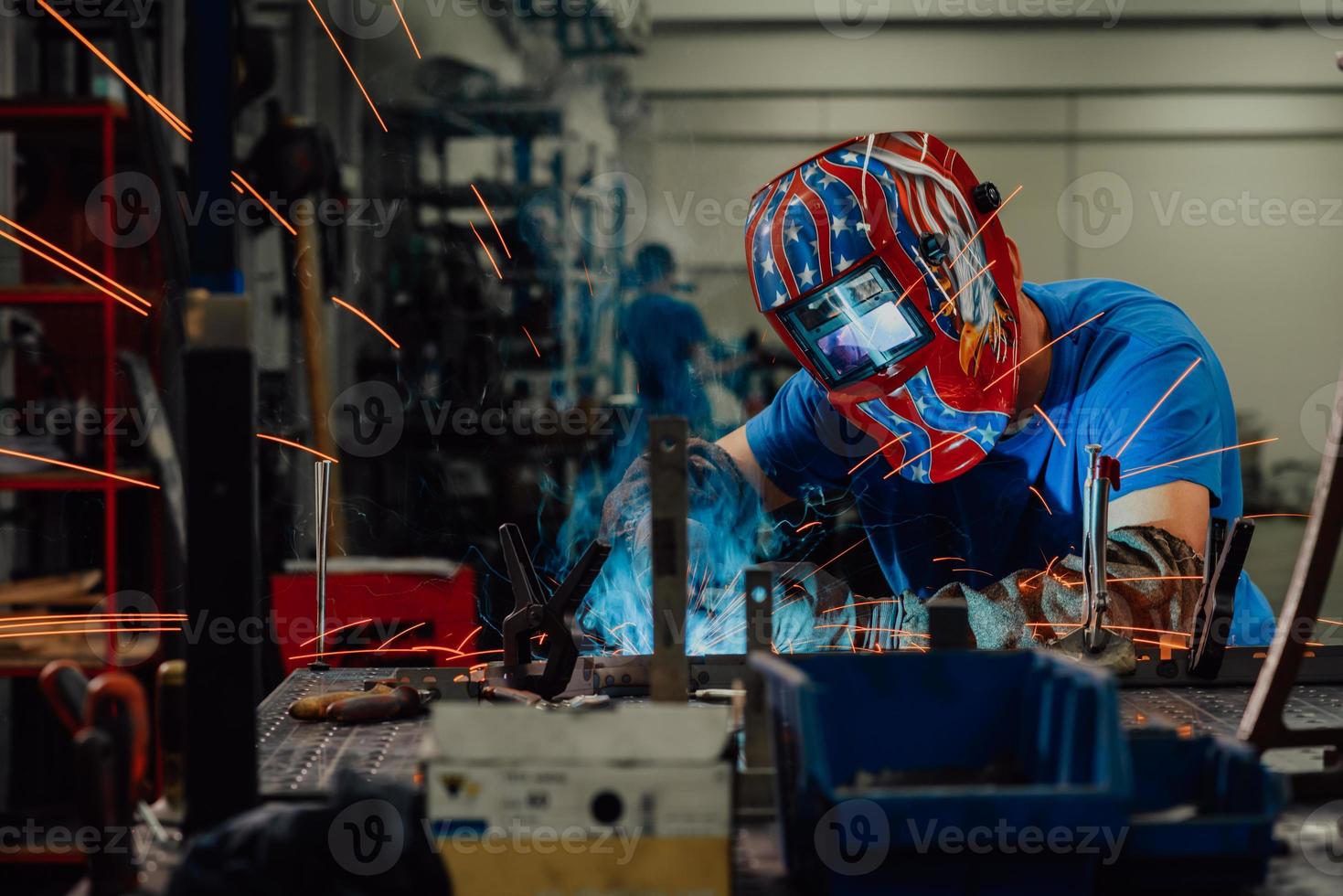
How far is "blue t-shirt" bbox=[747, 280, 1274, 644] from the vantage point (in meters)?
2.71

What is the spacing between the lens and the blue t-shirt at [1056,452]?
271 centimetres

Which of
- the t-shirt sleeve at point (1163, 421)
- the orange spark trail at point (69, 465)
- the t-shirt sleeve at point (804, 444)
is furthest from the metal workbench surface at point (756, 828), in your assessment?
the orange spark trail at point (69, 465)

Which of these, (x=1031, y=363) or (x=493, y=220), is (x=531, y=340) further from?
(x=1031, y=363)

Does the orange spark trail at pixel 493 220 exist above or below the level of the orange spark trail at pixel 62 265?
above

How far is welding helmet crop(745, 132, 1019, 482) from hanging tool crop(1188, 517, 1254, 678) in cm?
94

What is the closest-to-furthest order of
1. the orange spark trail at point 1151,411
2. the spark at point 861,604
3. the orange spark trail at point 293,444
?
the orange spark trail at point 1151,411 < the spark at point 861,604 < the orange spark trail at point 293,444

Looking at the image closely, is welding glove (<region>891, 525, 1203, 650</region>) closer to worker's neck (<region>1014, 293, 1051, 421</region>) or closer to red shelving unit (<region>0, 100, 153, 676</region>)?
worker's neck (<region>1014, 293, 1051, 421</region>)

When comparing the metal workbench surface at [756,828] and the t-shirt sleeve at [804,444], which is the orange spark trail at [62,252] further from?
the metal workbench surface at [756,828]

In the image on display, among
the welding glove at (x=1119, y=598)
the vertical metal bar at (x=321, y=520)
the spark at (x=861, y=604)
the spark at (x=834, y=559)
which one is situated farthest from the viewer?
the spark at (x=834, y=559)

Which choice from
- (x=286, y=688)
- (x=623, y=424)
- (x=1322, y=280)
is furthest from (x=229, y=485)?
(x=1322, y=280)

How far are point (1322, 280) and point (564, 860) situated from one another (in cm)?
440

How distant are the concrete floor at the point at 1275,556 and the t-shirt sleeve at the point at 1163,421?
2241 mm

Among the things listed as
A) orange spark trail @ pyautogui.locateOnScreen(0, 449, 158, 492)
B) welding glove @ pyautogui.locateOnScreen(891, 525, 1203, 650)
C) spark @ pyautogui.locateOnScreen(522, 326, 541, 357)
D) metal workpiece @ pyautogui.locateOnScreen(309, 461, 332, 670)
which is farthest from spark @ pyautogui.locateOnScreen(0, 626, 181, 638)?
welding glove @ pyautogui.locateOnScreen(891, 525, 1203, 650)

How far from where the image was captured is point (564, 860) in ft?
3.26
